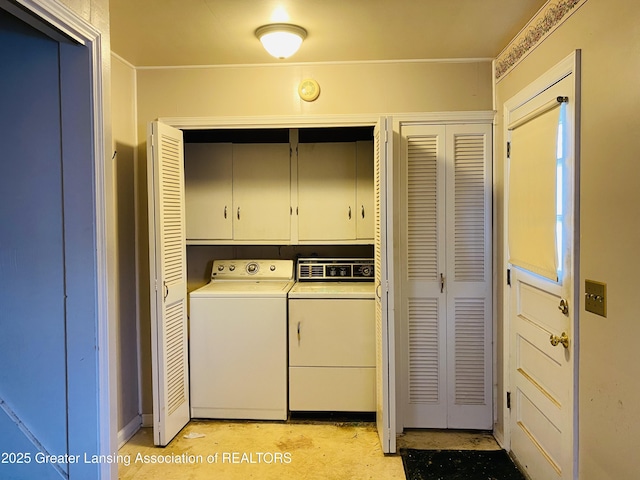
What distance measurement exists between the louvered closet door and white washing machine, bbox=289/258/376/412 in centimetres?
28

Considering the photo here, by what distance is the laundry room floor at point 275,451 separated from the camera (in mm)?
2428

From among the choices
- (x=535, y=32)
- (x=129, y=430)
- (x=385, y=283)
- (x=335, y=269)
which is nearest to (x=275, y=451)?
(x=129, y=430)

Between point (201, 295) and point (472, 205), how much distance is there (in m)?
1.90

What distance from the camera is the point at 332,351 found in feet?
9.77

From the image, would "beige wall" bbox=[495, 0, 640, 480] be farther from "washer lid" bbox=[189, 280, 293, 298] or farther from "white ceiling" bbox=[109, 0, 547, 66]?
"washer lid" bbox=[189, 280, 293, 298]

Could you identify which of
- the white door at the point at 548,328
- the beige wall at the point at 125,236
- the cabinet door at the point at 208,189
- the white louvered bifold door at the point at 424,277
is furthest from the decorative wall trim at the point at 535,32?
the beige wall at the point at 125,236

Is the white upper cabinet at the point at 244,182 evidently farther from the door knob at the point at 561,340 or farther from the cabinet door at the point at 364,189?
the door knob at the point at 561,340

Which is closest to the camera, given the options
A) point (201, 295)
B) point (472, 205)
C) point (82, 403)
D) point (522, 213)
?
point (82, 403)

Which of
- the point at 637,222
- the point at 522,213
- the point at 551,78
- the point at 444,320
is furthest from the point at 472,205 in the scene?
the point at 637,222

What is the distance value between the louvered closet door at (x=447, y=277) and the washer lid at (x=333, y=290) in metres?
0.33

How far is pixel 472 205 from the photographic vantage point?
9.11ft

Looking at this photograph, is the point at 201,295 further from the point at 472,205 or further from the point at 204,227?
the point at 472,205

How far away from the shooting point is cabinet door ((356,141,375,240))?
3.29 m

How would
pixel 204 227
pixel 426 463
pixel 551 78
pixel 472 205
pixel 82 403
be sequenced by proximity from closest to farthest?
1. pixel 82 403
2. pixel 551 78
3. pixel 426 463
4. pixel 472 205
5. pixel 204 227
